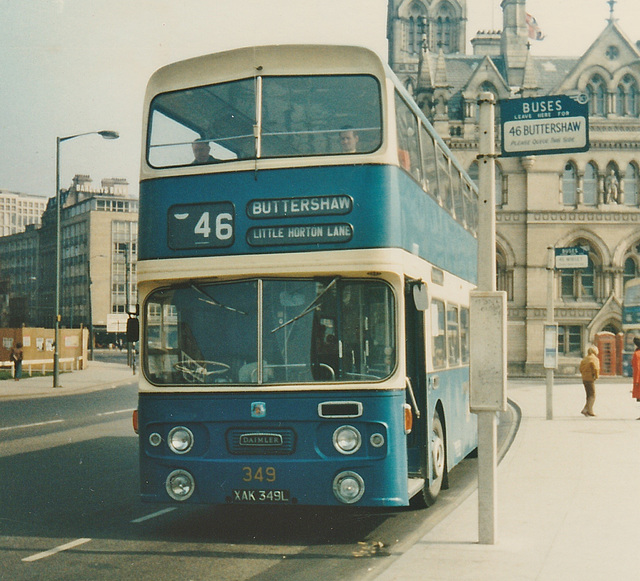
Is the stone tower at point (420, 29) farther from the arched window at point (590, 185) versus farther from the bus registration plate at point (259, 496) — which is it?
the bus registration plate at point (259, 496)

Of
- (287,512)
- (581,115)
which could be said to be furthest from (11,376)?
(581,115)

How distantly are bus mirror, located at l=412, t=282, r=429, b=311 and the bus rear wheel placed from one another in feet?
6.47

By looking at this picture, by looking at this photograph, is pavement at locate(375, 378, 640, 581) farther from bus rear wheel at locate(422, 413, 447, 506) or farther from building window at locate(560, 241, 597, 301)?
building window at locate(560, 241, 597, 301)

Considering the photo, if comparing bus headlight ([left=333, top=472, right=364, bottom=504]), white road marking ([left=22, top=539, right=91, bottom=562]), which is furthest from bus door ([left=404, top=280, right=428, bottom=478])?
white road marking ([left=22, top=539, right=91, bottom=562])

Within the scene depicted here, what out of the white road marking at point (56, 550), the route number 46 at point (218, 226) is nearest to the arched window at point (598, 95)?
the route number 46 at point (218, 226)

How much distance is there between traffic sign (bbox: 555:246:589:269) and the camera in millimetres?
21078

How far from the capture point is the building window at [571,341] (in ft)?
169

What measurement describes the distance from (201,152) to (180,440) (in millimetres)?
2576

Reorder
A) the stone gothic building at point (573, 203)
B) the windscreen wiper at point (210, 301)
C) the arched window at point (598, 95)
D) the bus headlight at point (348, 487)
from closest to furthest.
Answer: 1. the bus headlight at point (348, 487)
2. the windscreen wiper at point (210, 301)
3. the stone gothic building at point (573, 203)
4. the arched window at point (598, 95)

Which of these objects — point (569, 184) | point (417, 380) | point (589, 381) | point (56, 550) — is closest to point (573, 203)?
point (569, 184)

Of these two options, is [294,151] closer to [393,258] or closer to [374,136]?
[374,136]

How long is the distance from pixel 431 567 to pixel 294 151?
3.67 m

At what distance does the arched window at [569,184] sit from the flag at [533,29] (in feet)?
47.9

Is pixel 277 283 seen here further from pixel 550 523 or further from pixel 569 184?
pixel 569 184
